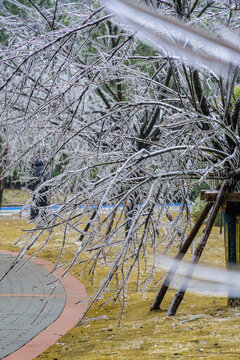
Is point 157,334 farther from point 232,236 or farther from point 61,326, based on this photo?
point 61,326

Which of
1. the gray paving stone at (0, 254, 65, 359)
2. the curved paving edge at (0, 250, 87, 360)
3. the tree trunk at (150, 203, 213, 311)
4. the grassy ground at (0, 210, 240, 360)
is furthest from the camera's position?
the gray paving stone at (0, 254, 65, 359)

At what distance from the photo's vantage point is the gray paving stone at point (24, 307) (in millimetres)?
6102

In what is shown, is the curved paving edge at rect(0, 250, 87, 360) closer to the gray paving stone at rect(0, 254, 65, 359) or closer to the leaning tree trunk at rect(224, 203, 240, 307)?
the gray paving stone at rect(0, 254, 65, 359)

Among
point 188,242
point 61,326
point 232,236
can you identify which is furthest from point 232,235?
point 61,326

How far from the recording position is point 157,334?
5289mm

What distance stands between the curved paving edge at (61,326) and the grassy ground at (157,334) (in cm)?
13

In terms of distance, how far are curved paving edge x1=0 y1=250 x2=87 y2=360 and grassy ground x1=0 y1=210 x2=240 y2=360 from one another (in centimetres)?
13

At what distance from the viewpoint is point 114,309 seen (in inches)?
297

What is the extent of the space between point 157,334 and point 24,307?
3.18 meters

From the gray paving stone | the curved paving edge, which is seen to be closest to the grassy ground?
the curved paving edge

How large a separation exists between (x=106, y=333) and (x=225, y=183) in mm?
2256

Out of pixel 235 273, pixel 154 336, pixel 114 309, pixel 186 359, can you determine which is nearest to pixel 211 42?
pixel 235 273

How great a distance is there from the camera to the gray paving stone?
240 inches

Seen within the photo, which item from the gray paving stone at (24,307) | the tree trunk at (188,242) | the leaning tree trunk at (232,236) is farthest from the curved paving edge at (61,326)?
the leaning tree trunk at (232,236)
